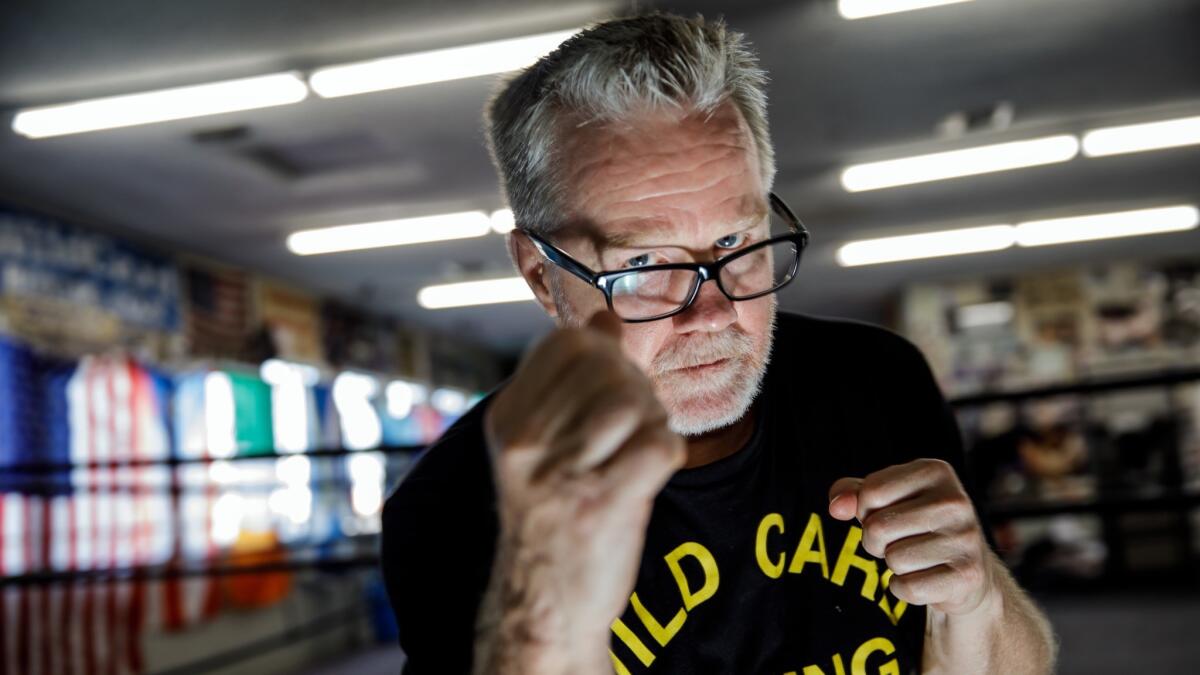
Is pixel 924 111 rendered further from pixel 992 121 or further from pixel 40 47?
pixel 40 47

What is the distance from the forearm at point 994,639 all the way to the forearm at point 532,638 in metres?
0.53

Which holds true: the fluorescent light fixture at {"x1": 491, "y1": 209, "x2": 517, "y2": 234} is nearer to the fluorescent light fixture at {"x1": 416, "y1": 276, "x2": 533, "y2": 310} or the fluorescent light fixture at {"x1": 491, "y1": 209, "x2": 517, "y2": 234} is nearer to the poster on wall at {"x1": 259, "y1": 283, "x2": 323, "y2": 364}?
the fluorescent light fixture at {"x1": 416, "y1": 276, "x2": 533, "y2": 310}

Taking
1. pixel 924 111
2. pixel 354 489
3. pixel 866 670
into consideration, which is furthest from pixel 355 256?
pixel 866 670

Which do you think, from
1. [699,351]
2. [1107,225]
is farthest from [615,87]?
[1107,225]

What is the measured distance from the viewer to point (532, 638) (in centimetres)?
71

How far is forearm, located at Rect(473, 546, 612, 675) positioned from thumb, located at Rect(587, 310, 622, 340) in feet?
0.60

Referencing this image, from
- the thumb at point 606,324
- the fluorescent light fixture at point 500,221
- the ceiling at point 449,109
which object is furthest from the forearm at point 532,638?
the fluorescent light fixture at point 500,221

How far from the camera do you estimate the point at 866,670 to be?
1110 millimetres

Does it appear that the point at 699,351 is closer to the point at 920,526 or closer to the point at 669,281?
the point at 669,281

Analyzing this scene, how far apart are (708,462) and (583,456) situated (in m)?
0.60

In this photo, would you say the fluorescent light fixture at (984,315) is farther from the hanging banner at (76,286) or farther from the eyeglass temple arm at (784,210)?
the eyeglass temple arm at (784,210)

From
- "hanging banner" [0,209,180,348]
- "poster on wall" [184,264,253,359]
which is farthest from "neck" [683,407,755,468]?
"poster on wall" [184,264,253,359]

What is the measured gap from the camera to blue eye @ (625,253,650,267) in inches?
43.2

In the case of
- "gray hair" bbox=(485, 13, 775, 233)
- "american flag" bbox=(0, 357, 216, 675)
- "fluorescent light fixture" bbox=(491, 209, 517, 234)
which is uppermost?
"fluorescent light fixture" bbox=(491, 209, 517, 234)
